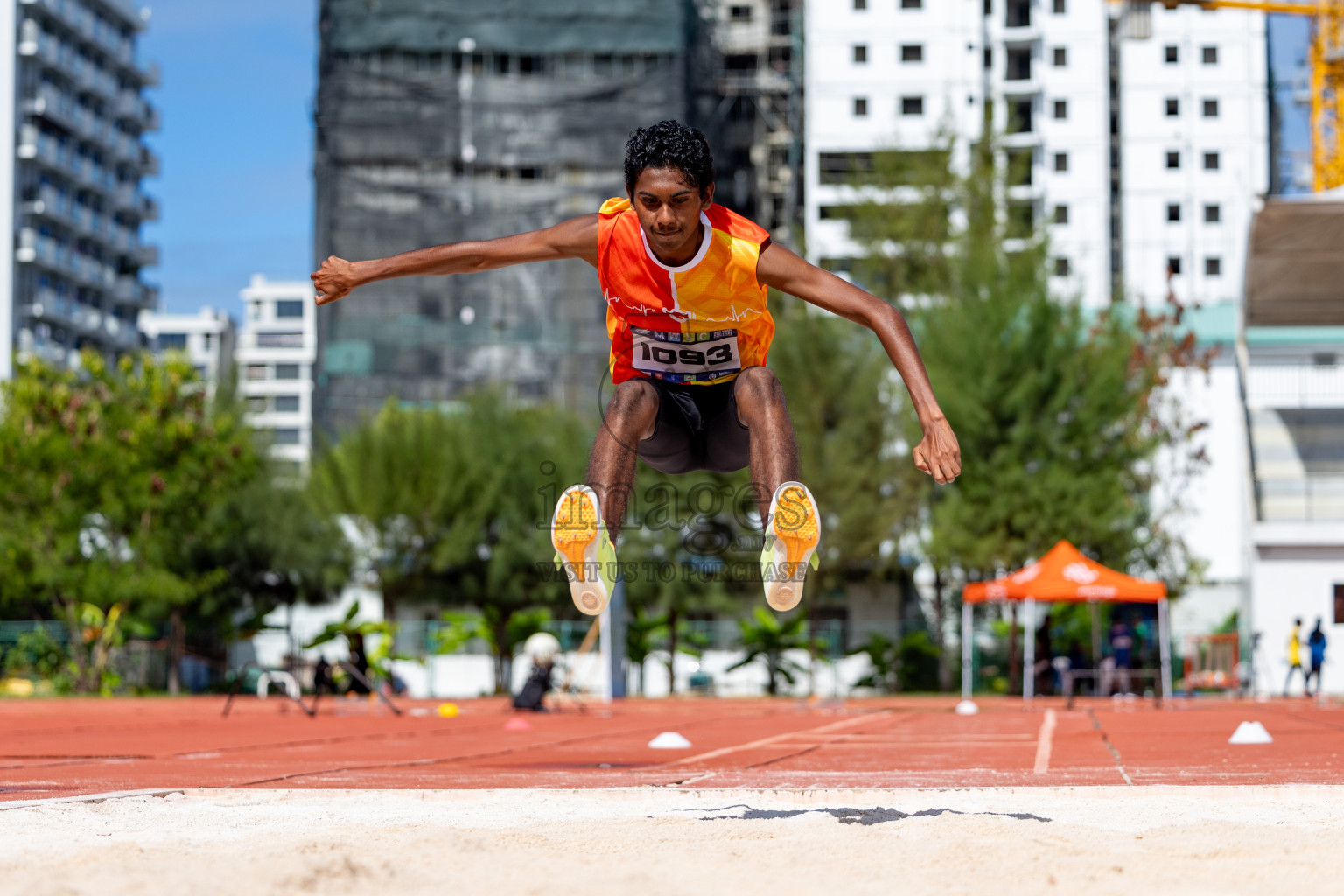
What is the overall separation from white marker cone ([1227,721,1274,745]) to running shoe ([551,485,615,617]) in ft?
24.4

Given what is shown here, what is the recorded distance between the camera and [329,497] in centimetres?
3725

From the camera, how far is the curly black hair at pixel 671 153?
6027 millimetres

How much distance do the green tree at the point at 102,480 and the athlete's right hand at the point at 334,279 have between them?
26272 millimetres

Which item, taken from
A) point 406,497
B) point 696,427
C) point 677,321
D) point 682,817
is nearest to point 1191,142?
point 406,497

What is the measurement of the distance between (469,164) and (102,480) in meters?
32.7

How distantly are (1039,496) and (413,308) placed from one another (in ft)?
114

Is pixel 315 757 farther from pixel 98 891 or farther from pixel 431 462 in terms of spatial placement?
pixel 431 462

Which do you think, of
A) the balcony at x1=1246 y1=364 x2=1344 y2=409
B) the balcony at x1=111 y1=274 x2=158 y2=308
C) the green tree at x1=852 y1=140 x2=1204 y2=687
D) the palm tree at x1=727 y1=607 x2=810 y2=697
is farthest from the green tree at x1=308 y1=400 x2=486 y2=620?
the balcony at x1=111 y1=274 x2=158 y2=308

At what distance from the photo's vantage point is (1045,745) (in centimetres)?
1223

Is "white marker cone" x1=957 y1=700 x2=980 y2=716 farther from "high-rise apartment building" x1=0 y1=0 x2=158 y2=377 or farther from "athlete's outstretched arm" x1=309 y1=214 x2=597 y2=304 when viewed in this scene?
"high-rise apartment building" x1=0 y1=0 x2=158 y2=377

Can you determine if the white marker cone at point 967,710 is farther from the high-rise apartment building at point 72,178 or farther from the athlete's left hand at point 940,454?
the high-rise apartment building at point 72,178

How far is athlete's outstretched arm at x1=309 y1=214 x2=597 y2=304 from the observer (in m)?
6.32

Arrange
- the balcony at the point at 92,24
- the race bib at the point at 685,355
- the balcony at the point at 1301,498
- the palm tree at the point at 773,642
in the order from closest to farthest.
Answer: the race bib at the point at 685,355 < the balcony at the point at 1301,498 < the palm tree at the point at 773,642 < the balcony at the point at 92,24

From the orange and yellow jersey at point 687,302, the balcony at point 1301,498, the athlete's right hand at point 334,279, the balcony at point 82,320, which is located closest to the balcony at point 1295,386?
the balcony at point 1301,498
